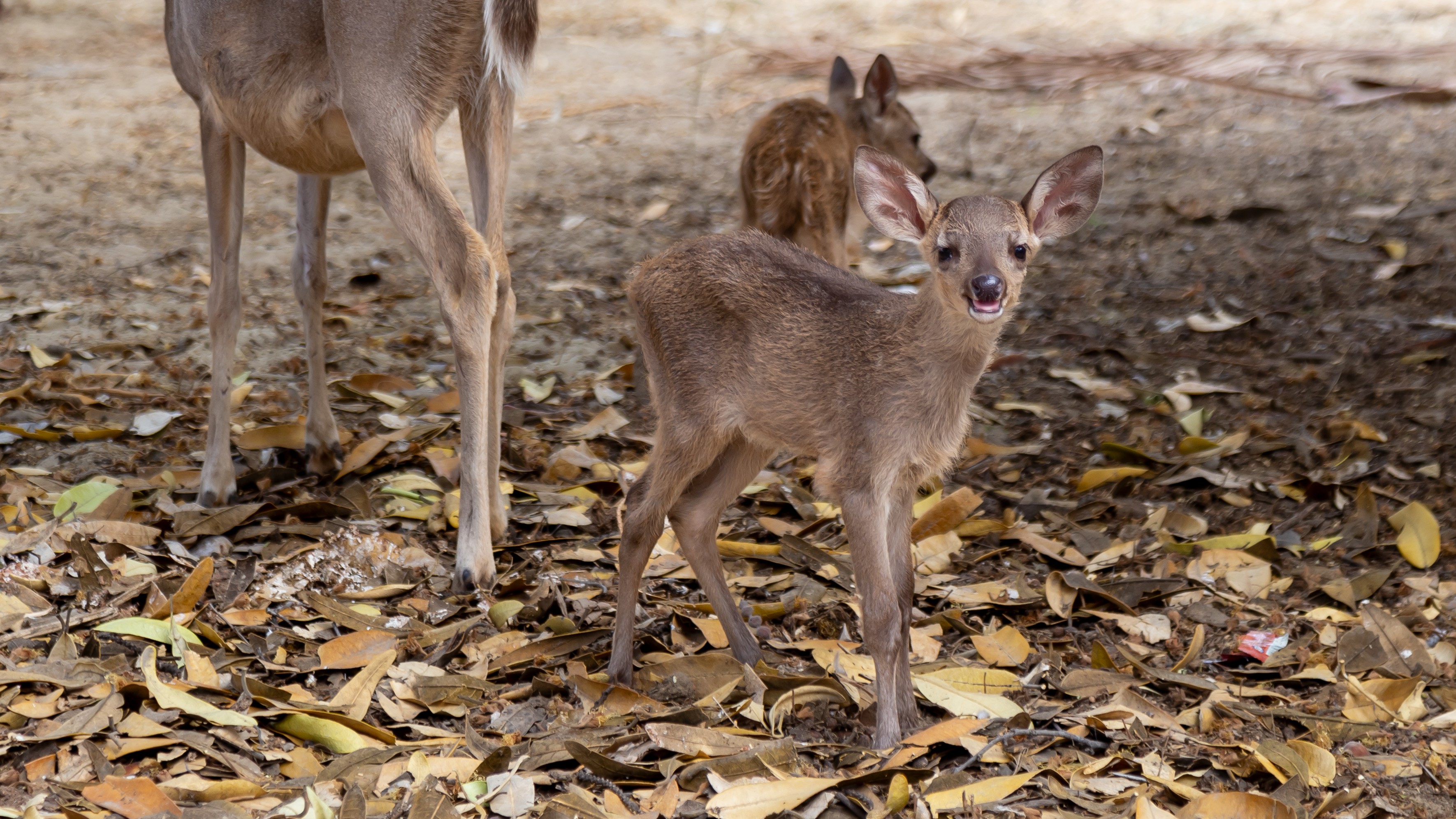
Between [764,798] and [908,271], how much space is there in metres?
4.87

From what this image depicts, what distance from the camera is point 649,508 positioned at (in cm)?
405

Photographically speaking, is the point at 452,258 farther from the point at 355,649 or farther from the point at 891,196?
the point at 891,196

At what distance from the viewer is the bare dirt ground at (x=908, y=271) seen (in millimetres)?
4457

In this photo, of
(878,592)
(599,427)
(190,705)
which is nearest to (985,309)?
(878,592)

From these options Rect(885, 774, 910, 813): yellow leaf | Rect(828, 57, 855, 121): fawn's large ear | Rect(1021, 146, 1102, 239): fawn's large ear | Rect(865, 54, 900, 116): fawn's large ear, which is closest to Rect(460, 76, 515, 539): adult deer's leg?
Rect(1021, 146, 1102, 239): fawn's large ear

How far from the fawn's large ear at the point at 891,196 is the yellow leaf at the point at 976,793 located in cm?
142

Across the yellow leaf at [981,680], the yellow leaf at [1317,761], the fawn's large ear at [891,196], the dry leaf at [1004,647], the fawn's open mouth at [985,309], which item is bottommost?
the dry leaf at [1004,647]

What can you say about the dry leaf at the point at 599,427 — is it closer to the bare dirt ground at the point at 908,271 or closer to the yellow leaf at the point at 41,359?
the bare dirt ground at the point at 908,271

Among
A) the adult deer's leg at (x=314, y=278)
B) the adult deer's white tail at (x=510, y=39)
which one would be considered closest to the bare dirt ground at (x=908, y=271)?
the adult deer's leg at (x=314, y=278)

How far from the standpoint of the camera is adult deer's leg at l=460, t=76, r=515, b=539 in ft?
15.6

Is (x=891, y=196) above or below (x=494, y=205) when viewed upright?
above

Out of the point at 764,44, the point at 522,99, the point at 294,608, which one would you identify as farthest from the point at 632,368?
the point at 764,44

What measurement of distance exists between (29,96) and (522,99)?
3.47 meters

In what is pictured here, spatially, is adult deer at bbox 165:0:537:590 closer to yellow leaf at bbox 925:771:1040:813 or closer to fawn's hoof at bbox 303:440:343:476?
fawn's hoof at bbox 303:440:343:476
